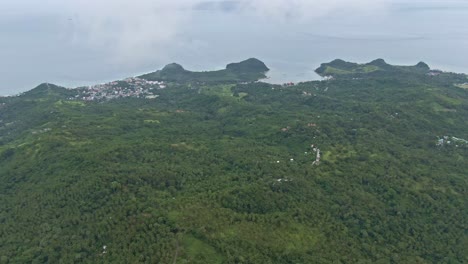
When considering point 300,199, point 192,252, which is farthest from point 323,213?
point 192,252

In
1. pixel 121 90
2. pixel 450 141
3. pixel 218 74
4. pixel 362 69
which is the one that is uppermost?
pixel 218 74

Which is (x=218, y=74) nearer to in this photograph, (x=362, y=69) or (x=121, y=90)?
(x=121, y=90)

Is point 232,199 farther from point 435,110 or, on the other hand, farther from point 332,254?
point 435,110

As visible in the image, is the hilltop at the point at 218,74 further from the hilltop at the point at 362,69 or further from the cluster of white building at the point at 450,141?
the cluster of white building at the point at 450,141

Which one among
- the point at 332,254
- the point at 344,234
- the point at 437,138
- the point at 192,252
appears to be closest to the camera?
the point at 192,252

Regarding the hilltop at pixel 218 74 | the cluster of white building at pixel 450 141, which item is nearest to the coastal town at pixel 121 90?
the hilltop at pixel 218 74

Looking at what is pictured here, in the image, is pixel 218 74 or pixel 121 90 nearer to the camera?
pixel 121 90

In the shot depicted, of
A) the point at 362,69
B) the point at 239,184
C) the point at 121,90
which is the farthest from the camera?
the point at 362,69

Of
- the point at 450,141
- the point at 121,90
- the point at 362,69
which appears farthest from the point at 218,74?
the point at 450,141

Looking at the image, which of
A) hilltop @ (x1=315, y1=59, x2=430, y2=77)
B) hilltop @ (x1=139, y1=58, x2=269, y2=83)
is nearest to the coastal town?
hilltop @ (x1=139, y1=58, x2=269, y2=83)
